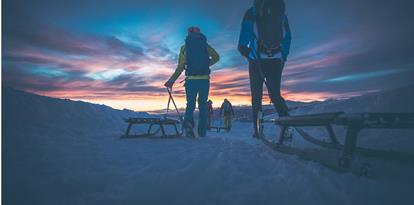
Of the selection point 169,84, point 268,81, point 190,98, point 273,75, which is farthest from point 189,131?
point 273,75

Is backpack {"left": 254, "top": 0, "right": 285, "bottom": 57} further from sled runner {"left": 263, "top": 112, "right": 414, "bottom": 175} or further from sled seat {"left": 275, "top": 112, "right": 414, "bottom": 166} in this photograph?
sled seat {"left": 275, "top": 112, "right": 414, "bottom": 166}

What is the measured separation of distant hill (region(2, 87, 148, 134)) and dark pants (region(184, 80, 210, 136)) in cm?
279

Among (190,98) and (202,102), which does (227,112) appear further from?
(190,98)

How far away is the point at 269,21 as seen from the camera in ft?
15.9

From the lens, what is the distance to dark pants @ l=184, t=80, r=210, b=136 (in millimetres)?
6559

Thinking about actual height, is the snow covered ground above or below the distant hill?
below

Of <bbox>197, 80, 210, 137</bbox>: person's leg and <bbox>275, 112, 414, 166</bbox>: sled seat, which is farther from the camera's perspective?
<bbox>197, 80, 210, 137</bbox>: person's leg

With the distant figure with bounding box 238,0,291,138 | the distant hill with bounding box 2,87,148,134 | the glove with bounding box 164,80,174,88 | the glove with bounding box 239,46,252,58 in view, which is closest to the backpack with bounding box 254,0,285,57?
the distant figure with bounding box 238,0,291,138

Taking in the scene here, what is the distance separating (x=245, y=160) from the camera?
2645 mm

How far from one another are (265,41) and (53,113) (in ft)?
23.7

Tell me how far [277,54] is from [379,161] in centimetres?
277

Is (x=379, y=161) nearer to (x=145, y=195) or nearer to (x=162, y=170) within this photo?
(x=162, y=170)

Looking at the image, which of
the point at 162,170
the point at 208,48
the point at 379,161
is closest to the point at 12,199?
the point at 162,170

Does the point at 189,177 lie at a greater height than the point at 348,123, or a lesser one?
lesser
